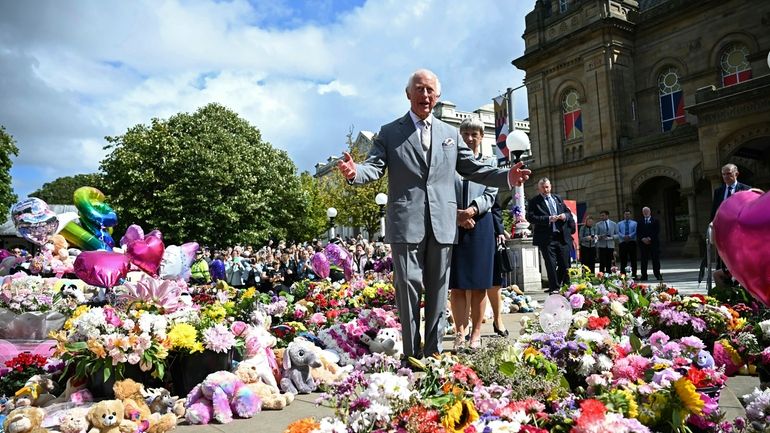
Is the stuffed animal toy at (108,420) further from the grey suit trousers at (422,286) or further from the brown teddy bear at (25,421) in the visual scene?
the grey suit trousers at (422,286)

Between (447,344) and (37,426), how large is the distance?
3718 mm

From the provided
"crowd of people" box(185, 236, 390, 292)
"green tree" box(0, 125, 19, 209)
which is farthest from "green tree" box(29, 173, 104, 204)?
"crowd of people" box(185, 236, 390, 292)

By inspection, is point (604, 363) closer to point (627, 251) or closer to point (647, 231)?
point (647, 231)

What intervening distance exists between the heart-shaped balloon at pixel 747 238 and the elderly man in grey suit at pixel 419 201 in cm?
216

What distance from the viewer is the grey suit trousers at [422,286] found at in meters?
3.96

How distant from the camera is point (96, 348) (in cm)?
355

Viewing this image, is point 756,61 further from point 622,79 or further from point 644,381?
point 644,381

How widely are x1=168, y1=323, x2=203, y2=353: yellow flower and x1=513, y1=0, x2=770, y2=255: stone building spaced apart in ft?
74.8

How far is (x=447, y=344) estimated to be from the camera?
5.69 meters

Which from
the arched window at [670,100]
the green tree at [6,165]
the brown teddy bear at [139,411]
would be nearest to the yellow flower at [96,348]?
the brown teddy bear at [139,411]

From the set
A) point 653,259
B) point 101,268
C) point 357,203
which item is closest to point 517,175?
point 101,268

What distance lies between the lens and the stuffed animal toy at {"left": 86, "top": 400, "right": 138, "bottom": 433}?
3043 mm

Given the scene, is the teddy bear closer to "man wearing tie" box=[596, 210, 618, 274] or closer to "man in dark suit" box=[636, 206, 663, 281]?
"man in dark suit" box=[636, 206, 663, 281]

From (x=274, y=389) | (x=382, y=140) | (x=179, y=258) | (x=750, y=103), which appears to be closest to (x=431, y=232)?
(x=382, y=140)
